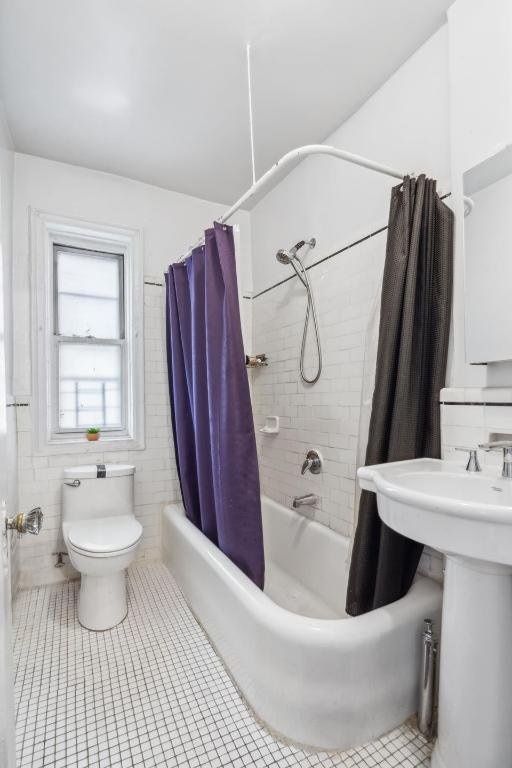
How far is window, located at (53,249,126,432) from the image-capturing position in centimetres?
237

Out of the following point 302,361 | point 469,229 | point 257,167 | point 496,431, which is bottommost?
point 496,431

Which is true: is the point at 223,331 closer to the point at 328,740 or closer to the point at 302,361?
the point at 302,361

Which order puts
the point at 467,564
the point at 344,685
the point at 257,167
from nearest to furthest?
1. the point at 467,564
2. the point at 344,685
3. the point at 257,167

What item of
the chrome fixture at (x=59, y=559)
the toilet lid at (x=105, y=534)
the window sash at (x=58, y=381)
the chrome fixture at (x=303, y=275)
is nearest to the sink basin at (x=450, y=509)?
the chrome fixture at (x=303, y=275)

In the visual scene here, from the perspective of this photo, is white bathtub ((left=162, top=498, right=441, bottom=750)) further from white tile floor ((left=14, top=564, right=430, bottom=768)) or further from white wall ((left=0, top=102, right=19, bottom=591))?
white wall ((left=0, top=102, right=19, bottom=591))

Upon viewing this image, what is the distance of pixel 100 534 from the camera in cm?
189

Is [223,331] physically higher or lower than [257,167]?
lower

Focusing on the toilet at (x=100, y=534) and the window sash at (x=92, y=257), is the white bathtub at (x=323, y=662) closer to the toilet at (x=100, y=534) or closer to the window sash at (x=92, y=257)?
the toilet at (x=100, y=534)

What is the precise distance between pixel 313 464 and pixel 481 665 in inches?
45.0

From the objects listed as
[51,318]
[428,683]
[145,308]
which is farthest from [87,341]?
[428,683]

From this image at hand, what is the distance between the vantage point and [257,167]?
2.30 metres

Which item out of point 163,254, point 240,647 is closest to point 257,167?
point 163,254

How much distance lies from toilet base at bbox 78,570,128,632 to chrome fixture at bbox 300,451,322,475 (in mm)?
1089

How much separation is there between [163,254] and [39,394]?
1161 millimetres
